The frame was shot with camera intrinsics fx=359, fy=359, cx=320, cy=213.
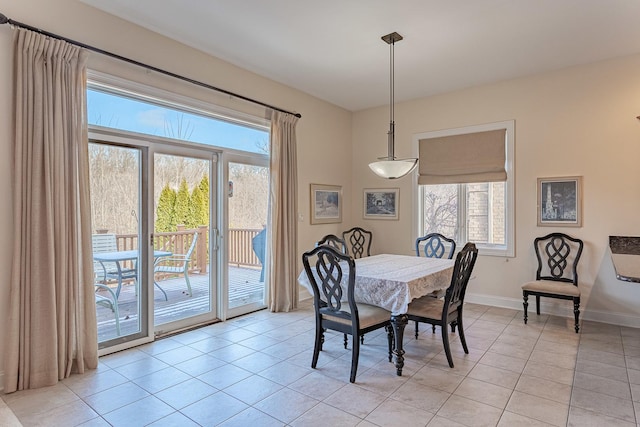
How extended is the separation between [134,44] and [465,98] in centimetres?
414

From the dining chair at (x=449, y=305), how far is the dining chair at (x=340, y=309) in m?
0.31

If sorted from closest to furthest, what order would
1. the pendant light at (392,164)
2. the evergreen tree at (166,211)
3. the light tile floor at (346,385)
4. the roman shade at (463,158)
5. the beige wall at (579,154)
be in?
the light tile floor at (346,385) → the pendant light at (392,164) → the evergreen tree at (166,211) → the beige wall at (579,154) → the roman shade at (463,158)

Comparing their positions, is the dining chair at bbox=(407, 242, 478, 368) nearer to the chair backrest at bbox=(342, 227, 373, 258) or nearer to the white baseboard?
the white baseboard

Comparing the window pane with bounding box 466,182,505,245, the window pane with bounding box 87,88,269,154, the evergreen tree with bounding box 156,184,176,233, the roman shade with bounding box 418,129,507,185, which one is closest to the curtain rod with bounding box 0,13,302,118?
the window pane with bounding box 87,88,269,154

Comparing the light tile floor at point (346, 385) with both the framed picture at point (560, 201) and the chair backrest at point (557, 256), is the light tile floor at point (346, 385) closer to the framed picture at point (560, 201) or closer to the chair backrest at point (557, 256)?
the chair backrest at point (557, 256)

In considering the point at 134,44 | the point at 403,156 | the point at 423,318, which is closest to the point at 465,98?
the point at 403,156

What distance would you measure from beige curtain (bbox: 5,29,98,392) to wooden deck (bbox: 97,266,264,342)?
1.57 feet

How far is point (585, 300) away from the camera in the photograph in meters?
4.26

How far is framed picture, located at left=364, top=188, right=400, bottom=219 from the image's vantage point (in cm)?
575

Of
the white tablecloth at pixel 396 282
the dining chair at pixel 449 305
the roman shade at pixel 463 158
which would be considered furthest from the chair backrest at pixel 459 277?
the roman shade at pixel 463 158

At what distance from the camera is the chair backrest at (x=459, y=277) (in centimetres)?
290

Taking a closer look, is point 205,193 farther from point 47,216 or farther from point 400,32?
point 400,32

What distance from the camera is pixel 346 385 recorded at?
270 cm

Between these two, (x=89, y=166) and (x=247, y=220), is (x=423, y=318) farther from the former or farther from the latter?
(x=89, y=166)
